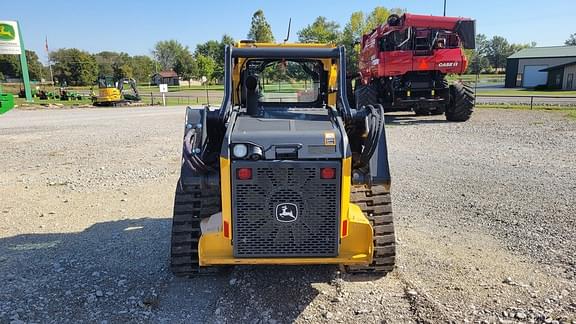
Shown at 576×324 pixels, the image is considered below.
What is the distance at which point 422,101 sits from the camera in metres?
15.4

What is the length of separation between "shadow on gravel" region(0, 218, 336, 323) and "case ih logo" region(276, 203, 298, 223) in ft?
2.59

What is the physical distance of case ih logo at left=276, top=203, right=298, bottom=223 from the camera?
3623 millimetres

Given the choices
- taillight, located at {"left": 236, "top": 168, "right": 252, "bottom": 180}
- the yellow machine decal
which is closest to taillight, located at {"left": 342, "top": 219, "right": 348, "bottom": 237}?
the yellow machine decal

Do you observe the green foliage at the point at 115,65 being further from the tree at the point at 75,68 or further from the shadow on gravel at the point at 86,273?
the shadow on gravel at the point at 86,273

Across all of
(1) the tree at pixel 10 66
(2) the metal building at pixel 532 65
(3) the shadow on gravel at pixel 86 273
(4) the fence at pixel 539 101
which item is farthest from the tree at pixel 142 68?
(3) the shadow on gravel at pixel 86 273

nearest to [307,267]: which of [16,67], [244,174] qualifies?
[244,174]

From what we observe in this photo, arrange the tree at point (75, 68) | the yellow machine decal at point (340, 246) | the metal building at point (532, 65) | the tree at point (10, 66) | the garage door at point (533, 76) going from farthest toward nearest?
the tree at point (10, 66), the tree at point (75, 68), the garage door at point (533, 76), the metal building at point (532, 65), the yellow machine decal at point (340, 246)

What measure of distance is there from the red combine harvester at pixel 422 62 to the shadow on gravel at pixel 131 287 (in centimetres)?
1110

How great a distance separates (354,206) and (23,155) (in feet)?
32.9

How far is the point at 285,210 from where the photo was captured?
11.9 feet

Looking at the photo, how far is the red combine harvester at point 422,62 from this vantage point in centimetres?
1504

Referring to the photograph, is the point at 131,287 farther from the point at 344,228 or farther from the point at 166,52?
the point at 166,52

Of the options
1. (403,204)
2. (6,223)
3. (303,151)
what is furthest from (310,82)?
(6,223)

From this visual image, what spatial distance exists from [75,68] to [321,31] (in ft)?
140
